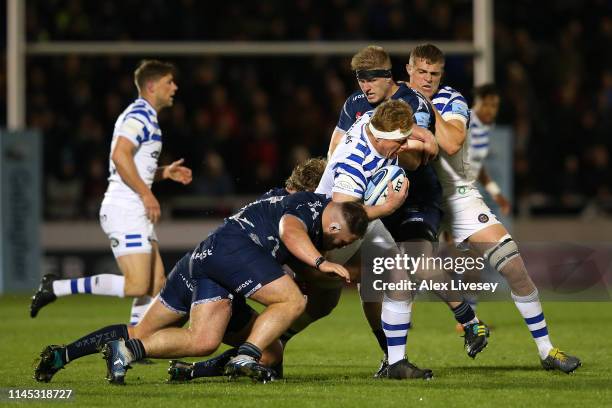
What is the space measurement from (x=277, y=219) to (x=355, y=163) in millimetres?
616

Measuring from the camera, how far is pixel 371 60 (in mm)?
8953

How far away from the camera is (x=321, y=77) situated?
61.3 ft

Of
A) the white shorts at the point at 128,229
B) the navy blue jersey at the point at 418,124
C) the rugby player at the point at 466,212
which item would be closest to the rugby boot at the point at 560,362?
the rugby player at the point at 466,212

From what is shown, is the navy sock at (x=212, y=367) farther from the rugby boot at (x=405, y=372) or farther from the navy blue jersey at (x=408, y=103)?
the navy blue jersey at (x=408, y=103)

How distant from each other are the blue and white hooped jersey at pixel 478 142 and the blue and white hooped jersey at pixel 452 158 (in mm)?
2787

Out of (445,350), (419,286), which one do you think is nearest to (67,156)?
(445,350)

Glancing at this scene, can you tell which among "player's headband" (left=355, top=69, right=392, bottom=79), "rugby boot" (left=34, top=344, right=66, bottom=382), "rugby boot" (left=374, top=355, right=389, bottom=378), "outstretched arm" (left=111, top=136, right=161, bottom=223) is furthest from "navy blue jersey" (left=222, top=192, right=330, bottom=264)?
"outstretched arm" (left=111, top=136, right=161, bottom=223)

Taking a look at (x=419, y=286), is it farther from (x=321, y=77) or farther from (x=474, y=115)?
(x=321, y=77)

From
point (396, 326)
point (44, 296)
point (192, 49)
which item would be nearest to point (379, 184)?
point (396, 326)

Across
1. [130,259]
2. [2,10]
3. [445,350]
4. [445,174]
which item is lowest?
[445,350]

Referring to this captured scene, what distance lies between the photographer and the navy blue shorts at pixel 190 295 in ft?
25.6

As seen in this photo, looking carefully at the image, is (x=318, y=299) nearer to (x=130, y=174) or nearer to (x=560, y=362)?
(x=560, y=362)

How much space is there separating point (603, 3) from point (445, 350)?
11.5 meters

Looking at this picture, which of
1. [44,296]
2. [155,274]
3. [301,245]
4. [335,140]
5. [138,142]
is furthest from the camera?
[44,296]
